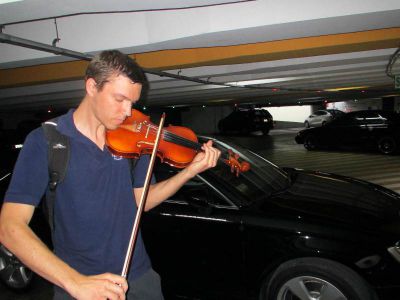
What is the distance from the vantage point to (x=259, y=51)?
14.6 feet

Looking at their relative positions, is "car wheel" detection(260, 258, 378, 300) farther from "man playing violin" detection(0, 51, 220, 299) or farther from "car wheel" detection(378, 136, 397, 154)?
"car wheel" detection(378, 136, 397, 154)

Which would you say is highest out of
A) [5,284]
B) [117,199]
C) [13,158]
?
[13,158]

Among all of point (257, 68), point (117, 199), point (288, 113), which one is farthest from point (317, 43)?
point (288, 113)

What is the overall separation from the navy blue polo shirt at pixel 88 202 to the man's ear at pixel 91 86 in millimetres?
158

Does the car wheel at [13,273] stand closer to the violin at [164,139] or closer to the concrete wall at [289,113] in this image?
the violin at [164,139]

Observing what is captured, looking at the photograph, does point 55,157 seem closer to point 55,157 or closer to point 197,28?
point 55,157

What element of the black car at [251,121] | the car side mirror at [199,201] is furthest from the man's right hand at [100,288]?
the black car at [251,121]

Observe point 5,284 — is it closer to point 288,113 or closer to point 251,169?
point 251,169

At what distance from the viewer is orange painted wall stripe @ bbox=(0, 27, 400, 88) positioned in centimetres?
407

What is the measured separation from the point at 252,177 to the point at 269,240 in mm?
769

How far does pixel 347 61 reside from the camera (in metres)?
5.72

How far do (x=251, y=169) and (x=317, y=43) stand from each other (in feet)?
6.71

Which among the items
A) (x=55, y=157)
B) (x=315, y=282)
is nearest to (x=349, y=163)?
(x=315, y=282)

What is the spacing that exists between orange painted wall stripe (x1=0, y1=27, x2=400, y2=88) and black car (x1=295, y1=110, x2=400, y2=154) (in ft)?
19.9
